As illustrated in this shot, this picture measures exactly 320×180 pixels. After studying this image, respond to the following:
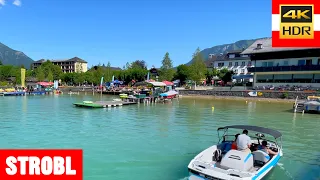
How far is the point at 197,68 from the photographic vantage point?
3231 inches

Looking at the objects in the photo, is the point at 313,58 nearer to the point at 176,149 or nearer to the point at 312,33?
the point at 312,33

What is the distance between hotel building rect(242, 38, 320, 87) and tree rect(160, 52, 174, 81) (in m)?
27.6

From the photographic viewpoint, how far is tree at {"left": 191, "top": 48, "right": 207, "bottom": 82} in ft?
267

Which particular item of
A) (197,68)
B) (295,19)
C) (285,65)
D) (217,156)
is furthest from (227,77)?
(217,156)

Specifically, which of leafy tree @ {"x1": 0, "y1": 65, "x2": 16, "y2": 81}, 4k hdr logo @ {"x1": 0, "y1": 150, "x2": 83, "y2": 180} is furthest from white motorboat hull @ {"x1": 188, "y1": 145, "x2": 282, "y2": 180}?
leafy tree @ {"x1": 0, "y1": 65, "x2": 16, "y2": 81}

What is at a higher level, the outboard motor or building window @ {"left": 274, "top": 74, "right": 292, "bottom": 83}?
building window @ {"left": 274, "top": 74, "right": 292, "bottom": 83}

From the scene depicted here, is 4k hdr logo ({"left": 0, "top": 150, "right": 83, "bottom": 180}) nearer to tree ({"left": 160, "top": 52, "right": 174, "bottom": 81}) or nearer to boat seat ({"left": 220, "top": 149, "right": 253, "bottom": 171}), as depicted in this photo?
boat seat ({"left": 220, "top": 149, "right": 253, "bottom": 171})

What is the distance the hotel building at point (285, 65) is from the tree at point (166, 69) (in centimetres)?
2756

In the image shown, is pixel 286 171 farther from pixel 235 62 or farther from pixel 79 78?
pixel 79 78

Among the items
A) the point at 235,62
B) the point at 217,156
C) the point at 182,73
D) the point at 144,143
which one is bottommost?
the point at 144,143

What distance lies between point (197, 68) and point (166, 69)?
12156mm

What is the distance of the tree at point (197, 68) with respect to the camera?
81438 millimetres

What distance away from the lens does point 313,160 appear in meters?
14.8

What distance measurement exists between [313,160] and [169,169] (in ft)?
27.0
